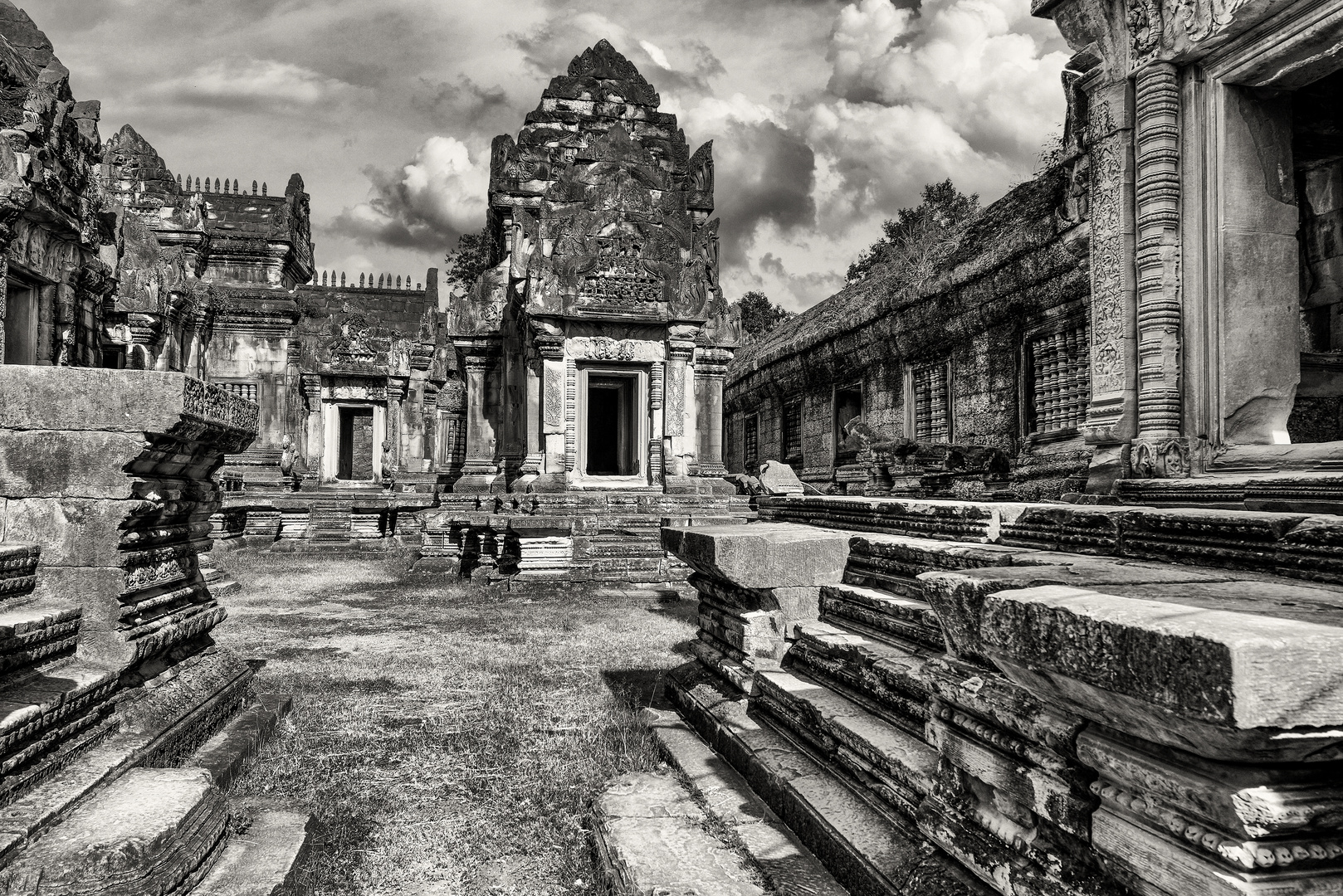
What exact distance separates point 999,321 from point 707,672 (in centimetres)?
743

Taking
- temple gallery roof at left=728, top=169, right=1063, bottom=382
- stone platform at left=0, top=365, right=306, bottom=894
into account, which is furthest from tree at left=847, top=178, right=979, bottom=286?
stone platform at left=0, top=365, right=306, bottom=894

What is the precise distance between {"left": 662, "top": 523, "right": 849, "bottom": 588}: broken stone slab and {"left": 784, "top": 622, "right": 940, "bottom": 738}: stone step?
26cm

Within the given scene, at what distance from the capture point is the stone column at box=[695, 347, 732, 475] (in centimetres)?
1273

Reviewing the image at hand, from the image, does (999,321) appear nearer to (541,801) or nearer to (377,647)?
(377,647)

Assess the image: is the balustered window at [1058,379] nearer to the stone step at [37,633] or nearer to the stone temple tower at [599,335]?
the stone temple tower at [599,335]

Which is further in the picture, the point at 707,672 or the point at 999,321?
the point at 999,321

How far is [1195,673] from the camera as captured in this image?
125 centimetres

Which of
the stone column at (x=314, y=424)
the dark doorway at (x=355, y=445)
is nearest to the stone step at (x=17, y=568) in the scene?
the stone column at (x=314, y=424)

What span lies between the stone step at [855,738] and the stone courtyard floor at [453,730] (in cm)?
80

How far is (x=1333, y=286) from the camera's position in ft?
17.4

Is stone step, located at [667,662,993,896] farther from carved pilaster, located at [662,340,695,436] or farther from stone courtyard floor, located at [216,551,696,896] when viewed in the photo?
carved pilaster, located at [662,340,695,436]

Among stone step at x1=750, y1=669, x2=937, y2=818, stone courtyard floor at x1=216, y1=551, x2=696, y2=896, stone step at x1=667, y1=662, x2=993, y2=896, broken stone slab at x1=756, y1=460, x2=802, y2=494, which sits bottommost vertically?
stone courtyard floor at x1=216, y1=551, x2=696, y2=896

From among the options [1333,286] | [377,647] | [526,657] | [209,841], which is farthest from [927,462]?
[209,841]

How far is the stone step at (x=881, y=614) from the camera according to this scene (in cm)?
305
